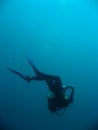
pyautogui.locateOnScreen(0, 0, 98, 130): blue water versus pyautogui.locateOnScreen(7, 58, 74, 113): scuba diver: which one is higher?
pyautogui.locateOnScreen(0, 0, 98, 130): blue water

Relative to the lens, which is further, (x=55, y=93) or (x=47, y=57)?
(x=47, y=57)

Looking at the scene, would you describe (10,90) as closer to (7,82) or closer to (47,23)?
(7,82)

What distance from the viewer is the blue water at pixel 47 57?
5.58m

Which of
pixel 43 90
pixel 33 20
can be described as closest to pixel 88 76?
pixel 43 90

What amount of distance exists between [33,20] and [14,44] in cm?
86

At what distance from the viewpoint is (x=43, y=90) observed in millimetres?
6633

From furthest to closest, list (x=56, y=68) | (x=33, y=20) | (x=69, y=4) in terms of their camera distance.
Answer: (x=56, y=68) < (x=33, y=20) < (x=69, y=4)

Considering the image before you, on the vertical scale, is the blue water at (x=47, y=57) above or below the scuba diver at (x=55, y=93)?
above

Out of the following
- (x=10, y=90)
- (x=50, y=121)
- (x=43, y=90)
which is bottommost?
(x=50, y=121)

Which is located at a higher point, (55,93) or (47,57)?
(47,57)

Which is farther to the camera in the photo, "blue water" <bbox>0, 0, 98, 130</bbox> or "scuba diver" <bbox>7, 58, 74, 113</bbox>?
"blue water" <bbox>0, 0, 98, 130</bbox>

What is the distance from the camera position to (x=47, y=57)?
6441 millimetres

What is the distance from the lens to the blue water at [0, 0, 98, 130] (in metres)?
5.58

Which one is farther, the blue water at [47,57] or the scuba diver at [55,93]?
the blue water at [47,57]
